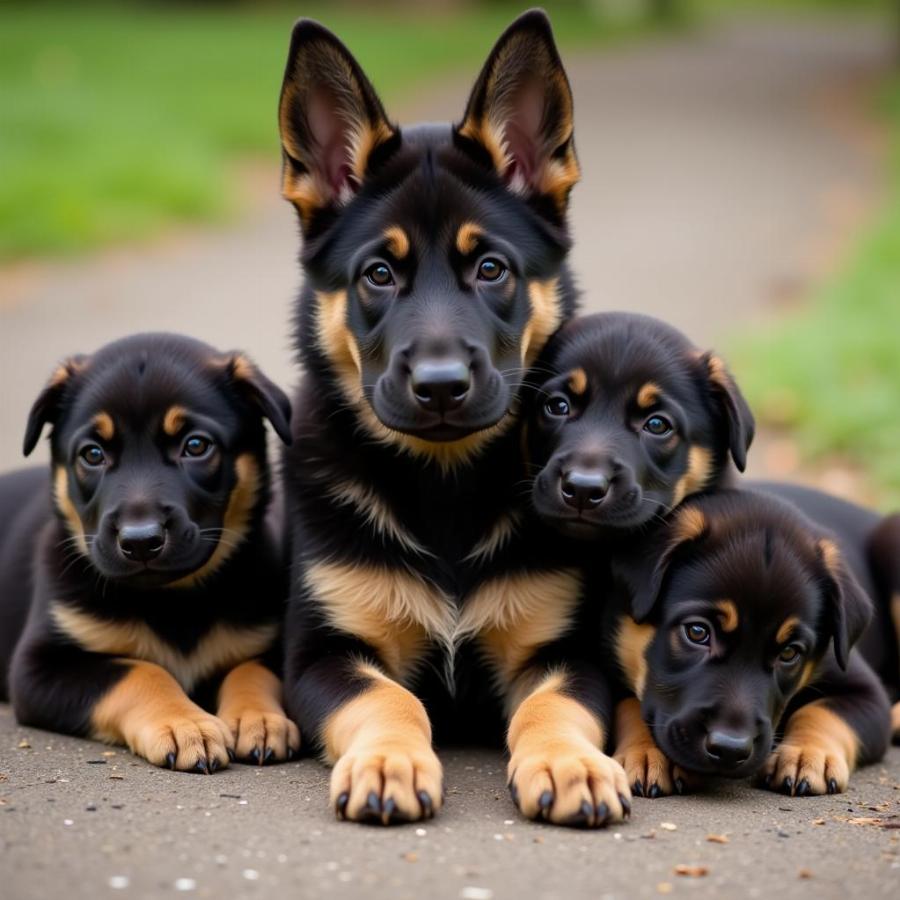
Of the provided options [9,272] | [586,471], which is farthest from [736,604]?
[9,272]

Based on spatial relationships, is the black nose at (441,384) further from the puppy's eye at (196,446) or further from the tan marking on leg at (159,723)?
the tan marking on leg at (159,723)

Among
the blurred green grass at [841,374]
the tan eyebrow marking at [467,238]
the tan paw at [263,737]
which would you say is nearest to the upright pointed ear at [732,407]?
the tan eyebrow marking at [467,238]

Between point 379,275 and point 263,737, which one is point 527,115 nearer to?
point 379,275

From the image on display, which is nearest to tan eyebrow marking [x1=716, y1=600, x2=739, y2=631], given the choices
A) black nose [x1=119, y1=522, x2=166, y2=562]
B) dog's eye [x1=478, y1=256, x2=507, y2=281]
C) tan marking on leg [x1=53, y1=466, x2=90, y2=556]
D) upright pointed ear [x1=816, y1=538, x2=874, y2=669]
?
upright pointed ear [x1=816, y1=538, x2=874, y2=669]

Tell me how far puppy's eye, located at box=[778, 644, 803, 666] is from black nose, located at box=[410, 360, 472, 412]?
1194 millimetres

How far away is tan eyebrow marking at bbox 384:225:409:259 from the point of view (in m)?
4.74

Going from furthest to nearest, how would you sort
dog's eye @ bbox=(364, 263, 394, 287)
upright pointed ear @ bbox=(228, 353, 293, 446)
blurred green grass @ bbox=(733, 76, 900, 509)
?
blurred green grass @ bbox=(733, 76, 900, 509) → upright pointed ear @ bbox=(228, 353, 293, 446) → dog's eye @ bbox=(364, 263, 394, 287)

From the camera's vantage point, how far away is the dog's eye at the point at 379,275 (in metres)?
4.79

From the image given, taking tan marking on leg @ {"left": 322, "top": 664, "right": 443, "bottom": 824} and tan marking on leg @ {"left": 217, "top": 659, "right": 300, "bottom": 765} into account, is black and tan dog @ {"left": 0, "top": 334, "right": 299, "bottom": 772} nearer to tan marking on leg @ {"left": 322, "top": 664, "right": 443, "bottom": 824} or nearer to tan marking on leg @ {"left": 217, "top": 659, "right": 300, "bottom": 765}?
tan marking on leg @ {"left": 217, "top": 659, "right": 300, "bottom": 765}

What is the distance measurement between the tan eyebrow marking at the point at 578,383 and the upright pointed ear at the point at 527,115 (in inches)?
24.3

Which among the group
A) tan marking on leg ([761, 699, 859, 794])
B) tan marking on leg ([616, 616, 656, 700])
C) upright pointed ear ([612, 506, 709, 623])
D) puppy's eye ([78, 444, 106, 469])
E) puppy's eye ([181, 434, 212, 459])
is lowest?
tan marking on leg ([761, 699, 859, 794])

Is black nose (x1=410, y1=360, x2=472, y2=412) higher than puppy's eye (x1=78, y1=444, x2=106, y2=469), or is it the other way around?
black nose (x1=410, y1=360, x2=472, y2=412)

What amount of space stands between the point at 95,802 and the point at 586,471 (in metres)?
1.66

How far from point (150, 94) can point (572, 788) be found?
1854cm
